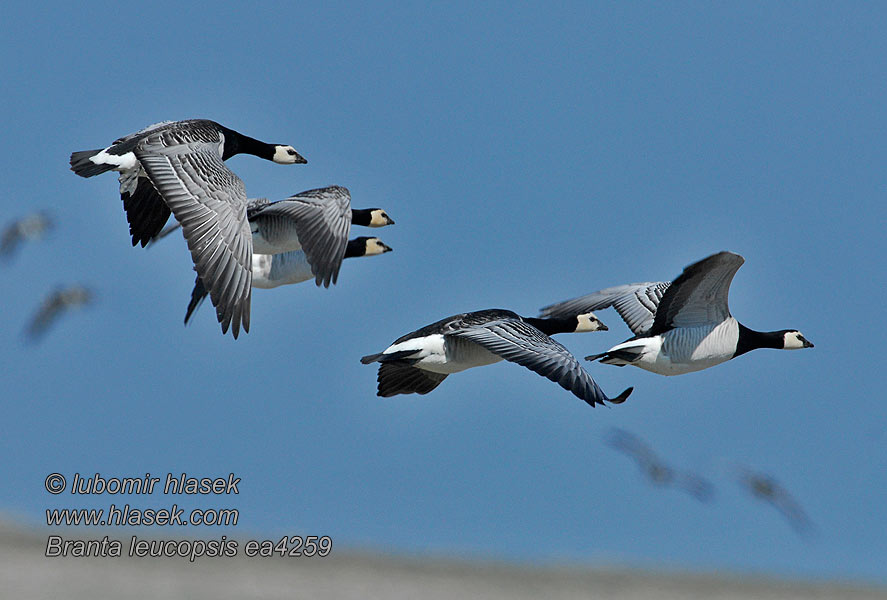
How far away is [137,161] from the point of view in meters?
11.0

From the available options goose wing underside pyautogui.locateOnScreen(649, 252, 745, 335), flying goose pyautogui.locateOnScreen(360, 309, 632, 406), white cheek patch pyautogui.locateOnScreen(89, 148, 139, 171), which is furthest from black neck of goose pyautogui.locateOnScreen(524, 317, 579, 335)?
white cheek patch pyautogui.locateOnScreen(89, 148, 139, 171)

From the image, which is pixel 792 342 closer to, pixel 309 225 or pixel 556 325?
pixel 556 325

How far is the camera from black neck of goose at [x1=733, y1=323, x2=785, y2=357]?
1179 centimetres

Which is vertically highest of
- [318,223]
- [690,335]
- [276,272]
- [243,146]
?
[243,146]

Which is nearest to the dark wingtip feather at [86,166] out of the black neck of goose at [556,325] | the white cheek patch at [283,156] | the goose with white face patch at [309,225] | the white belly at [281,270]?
the goose with white face patch at [309,225]

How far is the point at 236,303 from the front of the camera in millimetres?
9453

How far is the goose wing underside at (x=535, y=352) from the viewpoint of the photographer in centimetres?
912

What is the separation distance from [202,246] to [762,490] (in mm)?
7062

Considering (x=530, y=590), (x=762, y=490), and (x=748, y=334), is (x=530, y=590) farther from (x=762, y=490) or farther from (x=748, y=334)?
(x=748, y=334)

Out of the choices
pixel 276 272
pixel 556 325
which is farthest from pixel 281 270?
pixel 556 325

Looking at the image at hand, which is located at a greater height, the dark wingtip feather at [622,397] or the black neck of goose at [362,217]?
the black neck of goose at [362,217]

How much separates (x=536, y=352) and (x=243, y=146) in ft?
15.5

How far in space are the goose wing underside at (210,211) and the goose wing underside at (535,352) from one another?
197 cm

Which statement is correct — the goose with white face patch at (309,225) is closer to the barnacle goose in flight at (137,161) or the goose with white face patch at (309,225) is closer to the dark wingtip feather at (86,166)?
the barnacle goose in flight at (137,161)
